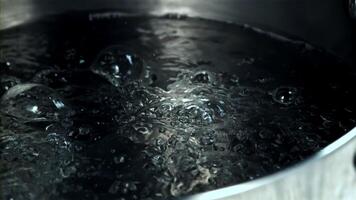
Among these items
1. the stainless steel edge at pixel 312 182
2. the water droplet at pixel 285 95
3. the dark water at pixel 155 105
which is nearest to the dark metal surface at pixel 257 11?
the dark water at pixel 155 105

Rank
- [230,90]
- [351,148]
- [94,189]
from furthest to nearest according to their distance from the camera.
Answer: [230,90] < [94,189] < [351,148]

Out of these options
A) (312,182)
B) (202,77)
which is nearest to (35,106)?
(202,77)

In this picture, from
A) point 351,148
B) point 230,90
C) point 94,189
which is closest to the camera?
point 351,148

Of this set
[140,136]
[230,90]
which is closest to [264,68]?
[230,90]

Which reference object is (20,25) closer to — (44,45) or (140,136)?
(44,45)

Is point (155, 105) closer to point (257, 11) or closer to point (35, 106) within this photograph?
point (35, 106)
